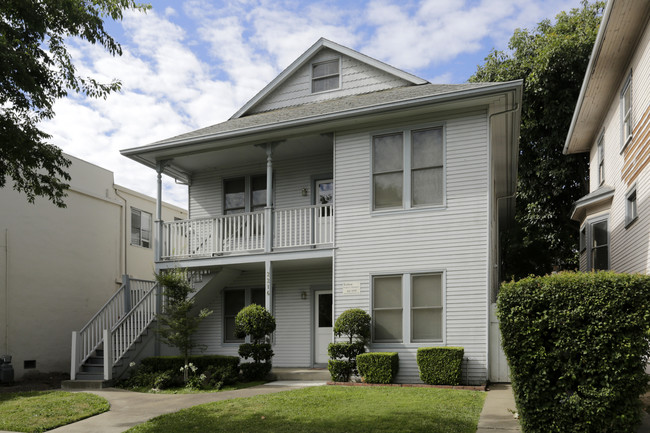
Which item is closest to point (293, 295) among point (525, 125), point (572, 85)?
point (525, 125)

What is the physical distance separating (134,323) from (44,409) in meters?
4.87

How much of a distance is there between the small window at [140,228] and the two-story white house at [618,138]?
15757mm

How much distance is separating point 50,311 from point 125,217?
4791 mm

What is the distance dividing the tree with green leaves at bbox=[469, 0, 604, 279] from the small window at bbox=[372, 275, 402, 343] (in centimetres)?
1232

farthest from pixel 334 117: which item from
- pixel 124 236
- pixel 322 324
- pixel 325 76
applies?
pixel 124 236

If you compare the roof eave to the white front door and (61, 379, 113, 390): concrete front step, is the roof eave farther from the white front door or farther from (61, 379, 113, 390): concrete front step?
(61, 379, 113, 390): concrete front step

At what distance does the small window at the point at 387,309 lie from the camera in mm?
13211

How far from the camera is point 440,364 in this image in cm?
1196

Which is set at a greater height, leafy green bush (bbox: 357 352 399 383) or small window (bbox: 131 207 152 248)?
small window (bbox: 131 207 152 248)

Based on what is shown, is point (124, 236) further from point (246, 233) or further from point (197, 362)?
point (197, 362)

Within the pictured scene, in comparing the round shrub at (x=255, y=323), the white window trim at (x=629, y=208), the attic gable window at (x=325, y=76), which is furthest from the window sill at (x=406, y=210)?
the attic gable window at (x=325, y=76)

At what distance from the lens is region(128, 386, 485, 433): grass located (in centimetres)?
782

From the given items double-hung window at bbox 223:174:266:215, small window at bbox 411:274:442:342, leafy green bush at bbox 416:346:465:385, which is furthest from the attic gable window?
leafy green bush at bbox 416:346:465:385

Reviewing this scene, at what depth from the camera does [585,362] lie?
21.1ft
